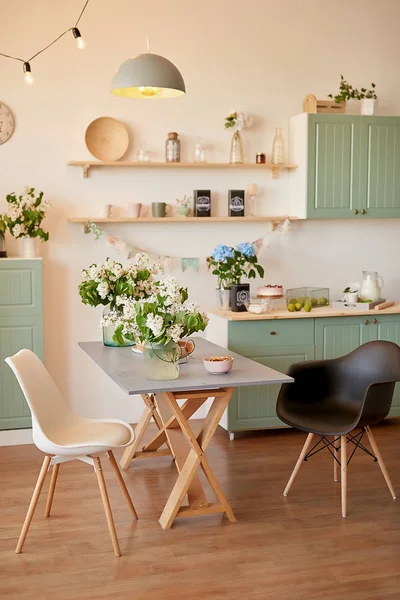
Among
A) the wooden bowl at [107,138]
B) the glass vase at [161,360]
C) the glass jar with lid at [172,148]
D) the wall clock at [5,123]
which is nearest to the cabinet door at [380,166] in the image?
the glass jar with lid at [172,148]

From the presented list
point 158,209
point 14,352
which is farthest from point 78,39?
point 14,352

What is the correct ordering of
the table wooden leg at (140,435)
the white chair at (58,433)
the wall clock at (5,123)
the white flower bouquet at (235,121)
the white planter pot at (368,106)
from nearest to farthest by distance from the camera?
the white chair at (58,433)
the table wooden leg at (140,435)
the wall clock at (5,123)
the white flower bouquet at (235,121)
the white planter pot at (368,106)

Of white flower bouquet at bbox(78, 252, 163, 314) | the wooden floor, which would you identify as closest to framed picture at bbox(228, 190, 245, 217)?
white flower bouquet at bbox(78, 252, 163, 314)

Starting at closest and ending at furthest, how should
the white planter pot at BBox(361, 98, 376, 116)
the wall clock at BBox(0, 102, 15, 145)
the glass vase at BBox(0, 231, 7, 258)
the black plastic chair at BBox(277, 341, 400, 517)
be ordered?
the black plastic chair at BBox(277, 341, 400, 517), the glass vase at BBox(0, 231, 7, 258), the wall clock at BBox(0, 102, 15, 145), the white planter pot at BBox(361, 98, 376, 116)

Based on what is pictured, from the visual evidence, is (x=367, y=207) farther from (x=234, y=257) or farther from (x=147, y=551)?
(x=147, y=551)

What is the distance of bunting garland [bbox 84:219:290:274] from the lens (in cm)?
546

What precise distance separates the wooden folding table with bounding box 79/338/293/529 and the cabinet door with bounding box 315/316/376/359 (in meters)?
1.28

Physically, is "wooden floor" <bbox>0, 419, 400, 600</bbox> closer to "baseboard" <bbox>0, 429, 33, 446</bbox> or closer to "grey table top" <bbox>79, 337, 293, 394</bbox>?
"baseboard" <bbox>0, 429, 33, 446</bbox>

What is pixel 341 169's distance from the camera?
5.64m

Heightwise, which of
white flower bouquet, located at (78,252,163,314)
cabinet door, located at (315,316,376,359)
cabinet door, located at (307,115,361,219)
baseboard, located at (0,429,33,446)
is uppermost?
cabinet door, located at (307,115,361,219)

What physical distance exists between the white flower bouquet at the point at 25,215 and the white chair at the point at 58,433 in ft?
5.08

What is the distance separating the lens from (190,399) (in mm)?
3934

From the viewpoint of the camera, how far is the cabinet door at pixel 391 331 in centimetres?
557

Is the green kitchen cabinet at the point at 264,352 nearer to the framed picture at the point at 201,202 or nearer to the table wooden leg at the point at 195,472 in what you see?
the framed picture at the point at 201,202
